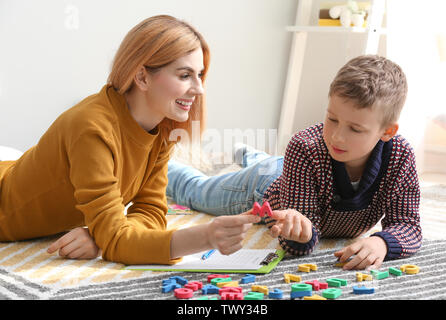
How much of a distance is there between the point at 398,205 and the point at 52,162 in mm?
681

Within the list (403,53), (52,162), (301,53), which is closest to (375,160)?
(52,162)

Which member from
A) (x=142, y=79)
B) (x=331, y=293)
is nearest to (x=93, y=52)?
(x=142, y=79)

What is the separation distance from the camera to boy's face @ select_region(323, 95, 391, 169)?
1.06 metres

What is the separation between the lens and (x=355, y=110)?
1055mm

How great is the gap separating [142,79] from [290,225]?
397 millimetres

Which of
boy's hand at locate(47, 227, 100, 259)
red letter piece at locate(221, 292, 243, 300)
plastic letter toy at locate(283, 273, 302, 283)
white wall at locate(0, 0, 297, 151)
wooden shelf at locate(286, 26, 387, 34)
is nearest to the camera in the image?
red letter piece at locate(221, 292, 243, 300)

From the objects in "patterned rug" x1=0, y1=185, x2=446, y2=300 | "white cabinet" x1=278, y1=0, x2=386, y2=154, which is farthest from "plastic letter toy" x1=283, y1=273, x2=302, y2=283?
"white cabinet" x1=278, y1=0, x2=386, y2=154

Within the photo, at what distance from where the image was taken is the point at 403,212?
118cm

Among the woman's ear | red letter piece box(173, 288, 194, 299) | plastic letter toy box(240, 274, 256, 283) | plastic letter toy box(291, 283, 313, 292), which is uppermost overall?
the woman's ear

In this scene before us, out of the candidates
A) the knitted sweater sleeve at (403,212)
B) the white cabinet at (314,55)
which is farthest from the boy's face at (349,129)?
the white cabinet at (314,55)

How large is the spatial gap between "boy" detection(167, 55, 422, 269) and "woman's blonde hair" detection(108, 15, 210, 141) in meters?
0.28

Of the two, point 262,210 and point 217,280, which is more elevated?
point 262,210

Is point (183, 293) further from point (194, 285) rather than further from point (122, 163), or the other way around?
point (122, 163)

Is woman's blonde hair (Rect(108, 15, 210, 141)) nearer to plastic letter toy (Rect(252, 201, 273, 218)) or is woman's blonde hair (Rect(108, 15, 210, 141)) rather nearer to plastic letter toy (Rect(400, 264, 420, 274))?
plastic letter toy (Rect(252, 201, 273, 218))
